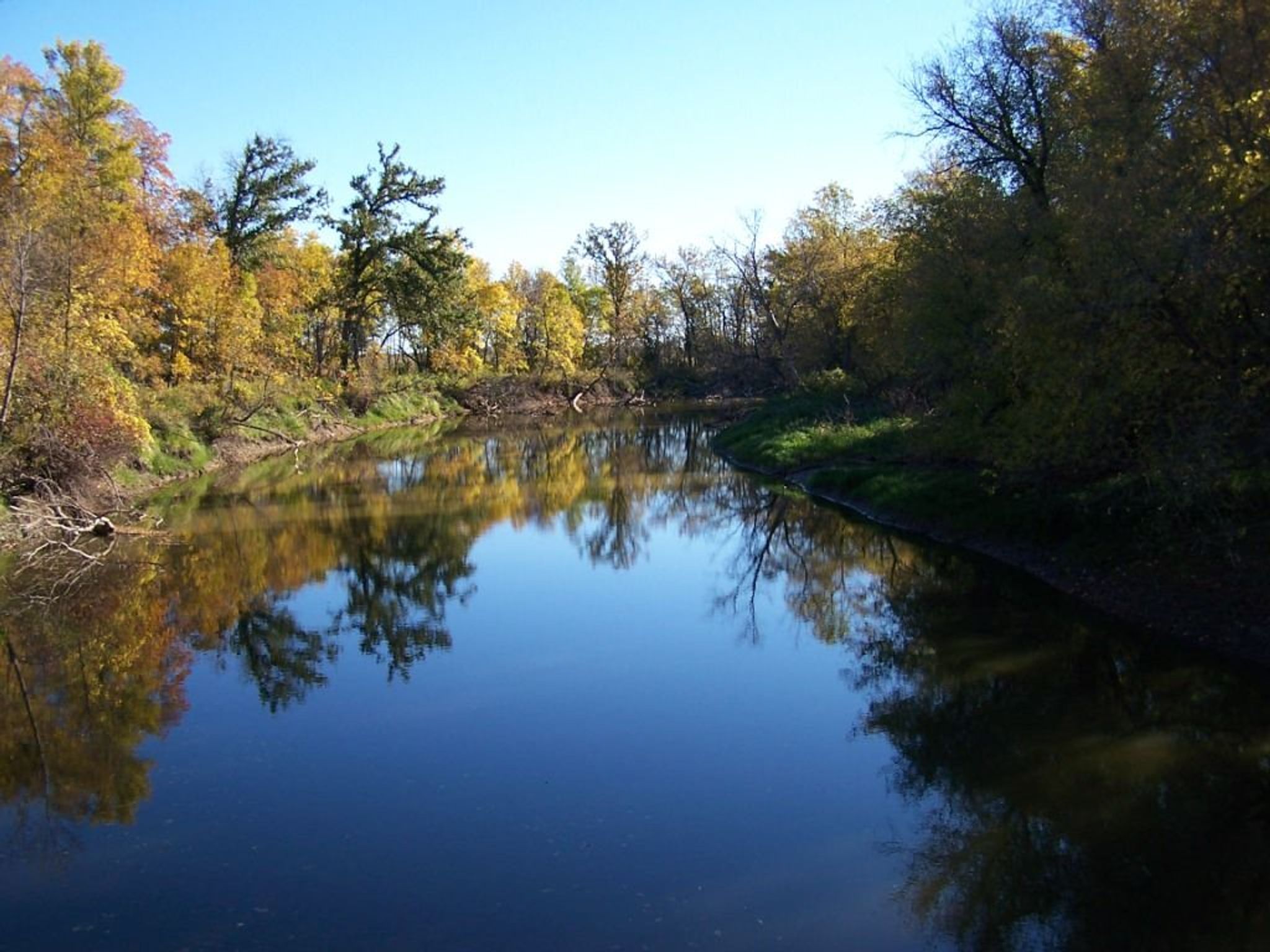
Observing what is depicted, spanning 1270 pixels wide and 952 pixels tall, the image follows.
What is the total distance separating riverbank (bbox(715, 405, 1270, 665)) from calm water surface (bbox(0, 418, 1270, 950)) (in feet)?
2.38

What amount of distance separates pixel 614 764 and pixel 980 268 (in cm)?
1320

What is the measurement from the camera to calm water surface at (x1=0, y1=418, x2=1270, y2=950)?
22.7 feet

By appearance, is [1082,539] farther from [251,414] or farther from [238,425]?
[251,414]

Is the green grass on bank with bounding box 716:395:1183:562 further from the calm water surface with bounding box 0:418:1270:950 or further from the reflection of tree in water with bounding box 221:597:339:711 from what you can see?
the reflection of tree in water with bounding box 221:597:339:711

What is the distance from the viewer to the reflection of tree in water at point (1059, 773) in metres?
6.86

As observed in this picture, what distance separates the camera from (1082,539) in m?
15.9

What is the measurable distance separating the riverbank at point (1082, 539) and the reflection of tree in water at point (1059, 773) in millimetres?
735

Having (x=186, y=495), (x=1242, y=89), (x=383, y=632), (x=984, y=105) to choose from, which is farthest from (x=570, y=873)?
(x=186, y=495)

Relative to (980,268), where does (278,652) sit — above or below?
below

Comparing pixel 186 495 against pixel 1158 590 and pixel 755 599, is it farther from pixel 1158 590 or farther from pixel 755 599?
pixel 1158 590

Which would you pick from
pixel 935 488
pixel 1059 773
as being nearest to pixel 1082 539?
pixel 935 488

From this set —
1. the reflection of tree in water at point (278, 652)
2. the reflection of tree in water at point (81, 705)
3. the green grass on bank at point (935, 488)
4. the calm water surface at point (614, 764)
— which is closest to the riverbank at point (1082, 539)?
the green grass on bank at point (935, 488)

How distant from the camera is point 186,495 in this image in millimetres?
A: 26859

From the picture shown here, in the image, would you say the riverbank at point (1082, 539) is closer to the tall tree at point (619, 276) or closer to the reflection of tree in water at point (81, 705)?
the reflection of tree in water at point (81, 705)
